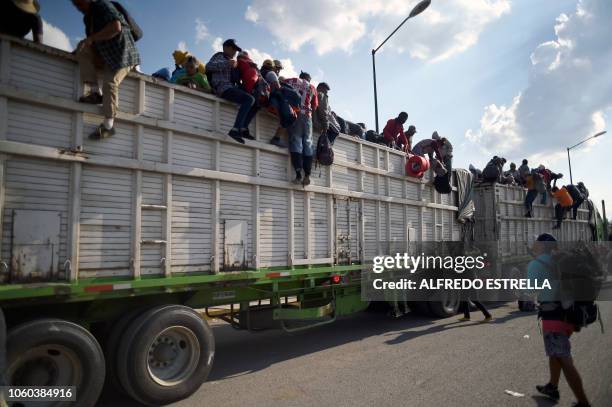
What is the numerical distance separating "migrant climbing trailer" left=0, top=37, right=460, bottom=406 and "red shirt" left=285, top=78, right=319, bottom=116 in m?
0.64

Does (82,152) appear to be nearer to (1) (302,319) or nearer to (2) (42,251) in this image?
(2) (42,251)

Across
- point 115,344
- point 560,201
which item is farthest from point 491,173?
point 115,344

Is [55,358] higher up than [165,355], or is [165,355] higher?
[55,358]

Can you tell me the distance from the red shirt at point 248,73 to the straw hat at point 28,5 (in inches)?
85.7

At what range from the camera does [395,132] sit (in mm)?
8188

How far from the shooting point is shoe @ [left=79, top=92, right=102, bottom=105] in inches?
144

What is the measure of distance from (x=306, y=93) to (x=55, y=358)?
430 centimetres

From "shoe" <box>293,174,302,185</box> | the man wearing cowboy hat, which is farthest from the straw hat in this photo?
"shoe" <box>293,174,302,185</box>

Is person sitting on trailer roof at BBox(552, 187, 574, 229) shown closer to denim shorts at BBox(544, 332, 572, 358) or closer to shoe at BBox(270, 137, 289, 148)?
denim shorts at BBox(544, 332, 572, 358)

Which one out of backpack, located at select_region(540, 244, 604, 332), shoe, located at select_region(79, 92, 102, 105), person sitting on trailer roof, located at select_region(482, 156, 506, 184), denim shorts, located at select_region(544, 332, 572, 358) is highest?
person sitting on trailer roof, located at select_region(482, 156, 506, 184)

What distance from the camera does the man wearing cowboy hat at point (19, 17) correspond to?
3268 millimetres

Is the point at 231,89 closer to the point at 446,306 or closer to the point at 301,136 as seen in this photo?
the point at 301,136

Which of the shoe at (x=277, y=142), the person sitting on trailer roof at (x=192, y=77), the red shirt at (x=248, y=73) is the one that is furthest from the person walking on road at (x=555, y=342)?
the person sitting on trailer roof at (x=192, y=77)

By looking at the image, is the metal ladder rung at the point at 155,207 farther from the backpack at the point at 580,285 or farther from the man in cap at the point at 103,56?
the backpack at the point at 580,285
